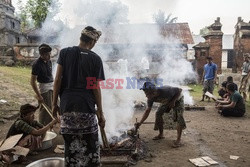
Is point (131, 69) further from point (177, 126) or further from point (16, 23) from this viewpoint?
point (16, 23)

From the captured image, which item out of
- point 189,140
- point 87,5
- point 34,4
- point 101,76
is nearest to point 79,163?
point 101,76

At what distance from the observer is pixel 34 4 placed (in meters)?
29.3

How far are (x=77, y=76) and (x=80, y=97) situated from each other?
26 cm

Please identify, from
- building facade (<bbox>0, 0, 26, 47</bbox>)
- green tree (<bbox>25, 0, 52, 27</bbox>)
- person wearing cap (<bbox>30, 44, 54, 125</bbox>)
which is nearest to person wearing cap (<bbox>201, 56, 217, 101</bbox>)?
person wearing cap (<bbox>30, 44, 54, 125</bbox>)

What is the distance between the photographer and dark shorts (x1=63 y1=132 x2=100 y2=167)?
115 inches

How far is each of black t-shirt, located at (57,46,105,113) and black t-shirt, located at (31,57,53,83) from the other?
2.48 metres

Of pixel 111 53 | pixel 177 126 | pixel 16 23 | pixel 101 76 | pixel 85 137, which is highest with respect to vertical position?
pixel 16 23

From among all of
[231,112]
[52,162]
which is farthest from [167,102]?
[231,112]

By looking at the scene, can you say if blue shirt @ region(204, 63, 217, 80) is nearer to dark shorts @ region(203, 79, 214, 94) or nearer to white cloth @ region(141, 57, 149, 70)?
dark shorts @ region(203, 79, 214, 94)

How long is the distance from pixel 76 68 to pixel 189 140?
4.00 m

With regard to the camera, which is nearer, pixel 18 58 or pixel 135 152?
pixel 135 152

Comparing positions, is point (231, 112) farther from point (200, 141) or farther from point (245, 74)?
point (245, 74)

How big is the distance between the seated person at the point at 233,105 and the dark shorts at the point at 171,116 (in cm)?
339

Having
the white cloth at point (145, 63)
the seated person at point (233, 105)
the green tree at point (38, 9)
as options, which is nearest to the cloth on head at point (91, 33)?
the seated person at point (233, 105)
